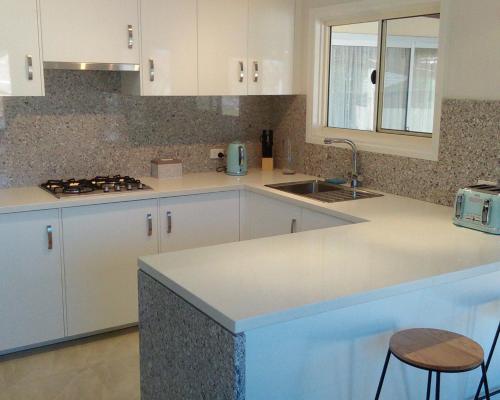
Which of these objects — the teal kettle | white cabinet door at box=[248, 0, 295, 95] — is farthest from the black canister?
white cabinet door at box=[248, 0, 295, 95]

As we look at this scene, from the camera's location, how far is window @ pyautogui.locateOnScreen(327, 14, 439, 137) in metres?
3.65

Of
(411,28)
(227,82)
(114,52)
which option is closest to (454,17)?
(411,28)

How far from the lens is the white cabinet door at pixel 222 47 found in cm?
392

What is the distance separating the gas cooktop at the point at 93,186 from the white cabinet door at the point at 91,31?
0.75 m

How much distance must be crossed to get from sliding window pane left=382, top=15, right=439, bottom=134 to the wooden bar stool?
1.74 metres

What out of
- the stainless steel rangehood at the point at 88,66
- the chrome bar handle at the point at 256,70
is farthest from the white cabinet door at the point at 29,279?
the chrome bar handle at the point at 256,70

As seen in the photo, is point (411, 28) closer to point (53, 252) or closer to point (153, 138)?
point (153, 138)

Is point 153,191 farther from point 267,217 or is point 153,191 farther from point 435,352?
point 435,352

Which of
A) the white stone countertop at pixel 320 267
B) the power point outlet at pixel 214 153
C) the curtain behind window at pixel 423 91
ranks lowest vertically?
the white stone countertop at pixel 320 267

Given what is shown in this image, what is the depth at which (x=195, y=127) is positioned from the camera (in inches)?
173

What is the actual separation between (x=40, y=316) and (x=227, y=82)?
1898 mm

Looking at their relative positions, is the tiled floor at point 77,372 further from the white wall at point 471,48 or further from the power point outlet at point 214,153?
the white wall at point 471,48

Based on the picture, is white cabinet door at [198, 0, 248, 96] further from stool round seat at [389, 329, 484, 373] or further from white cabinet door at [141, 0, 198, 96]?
stool round seat at [389, 329, 484, 373]

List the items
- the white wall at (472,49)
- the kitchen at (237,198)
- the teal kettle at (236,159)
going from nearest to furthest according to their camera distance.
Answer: the kitchen at (237,198) < the white wall at (472,49) < the teal kettle at (236,159)
